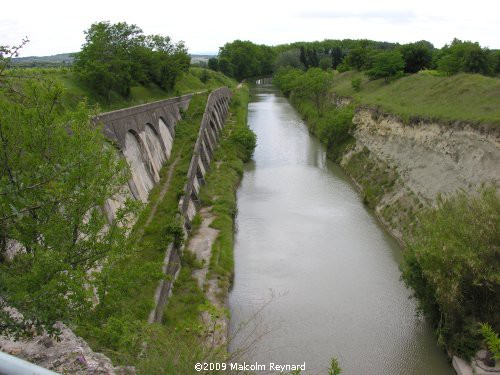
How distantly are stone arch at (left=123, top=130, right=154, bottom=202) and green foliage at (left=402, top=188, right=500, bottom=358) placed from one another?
42.3ft

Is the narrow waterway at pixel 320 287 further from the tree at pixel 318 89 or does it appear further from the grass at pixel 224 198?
the tree at pixel 318 89

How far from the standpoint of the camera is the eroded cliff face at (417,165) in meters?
19.9

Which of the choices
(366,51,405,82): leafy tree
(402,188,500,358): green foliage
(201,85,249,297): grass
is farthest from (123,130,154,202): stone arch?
(366,51,405,82): leafy tree

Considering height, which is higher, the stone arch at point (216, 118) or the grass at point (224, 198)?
the stone arch at point (216, 118)

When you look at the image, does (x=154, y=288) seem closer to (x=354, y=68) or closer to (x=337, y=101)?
(x=337, y=101)

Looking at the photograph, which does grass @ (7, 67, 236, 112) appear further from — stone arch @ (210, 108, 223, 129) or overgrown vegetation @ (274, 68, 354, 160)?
overgrown vegetation @ (274, 68, 354, 160)

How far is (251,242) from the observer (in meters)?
21.3

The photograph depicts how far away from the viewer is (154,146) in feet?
90.5

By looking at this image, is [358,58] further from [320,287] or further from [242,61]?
[242,61]

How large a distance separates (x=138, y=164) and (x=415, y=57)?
35173mm

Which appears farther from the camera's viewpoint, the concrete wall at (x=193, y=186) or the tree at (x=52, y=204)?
the concrete wall at (x=193, y=186)

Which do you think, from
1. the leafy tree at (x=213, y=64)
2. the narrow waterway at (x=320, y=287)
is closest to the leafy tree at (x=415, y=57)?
the narrow waterway at (x=320, y=287)

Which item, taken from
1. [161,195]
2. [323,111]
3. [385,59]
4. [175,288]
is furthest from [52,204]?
[323,111]

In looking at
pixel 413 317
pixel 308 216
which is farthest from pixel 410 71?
pixel 413 317
